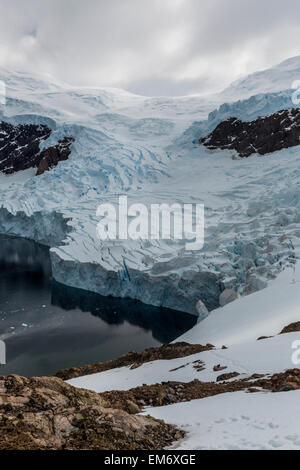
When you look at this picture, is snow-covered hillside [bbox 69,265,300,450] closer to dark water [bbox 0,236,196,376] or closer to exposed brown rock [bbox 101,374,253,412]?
exposed brown rock [bbox 101,374,253,412]

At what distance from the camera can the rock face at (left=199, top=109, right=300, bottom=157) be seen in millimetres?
31987

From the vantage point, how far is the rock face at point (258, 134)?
1259 inches

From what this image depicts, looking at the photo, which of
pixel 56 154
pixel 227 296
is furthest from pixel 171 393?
pixel 56 154

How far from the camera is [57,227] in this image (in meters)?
28.2

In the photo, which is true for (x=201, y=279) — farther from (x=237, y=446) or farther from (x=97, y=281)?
(x=237, y=446)

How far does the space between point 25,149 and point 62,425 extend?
Answer: 5348cm

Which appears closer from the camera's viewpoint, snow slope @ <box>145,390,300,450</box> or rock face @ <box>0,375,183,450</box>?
rock face @ <box>0,375,183,450</box>

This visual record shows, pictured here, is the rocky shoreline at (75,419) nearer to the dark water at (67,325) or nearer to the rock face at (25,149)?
the dark water at (67,325)

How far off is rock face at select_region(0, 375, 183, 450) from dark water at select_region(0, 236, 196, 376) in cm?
922

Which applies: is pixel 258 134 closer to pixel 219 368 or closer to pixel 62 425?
pixel 219 368

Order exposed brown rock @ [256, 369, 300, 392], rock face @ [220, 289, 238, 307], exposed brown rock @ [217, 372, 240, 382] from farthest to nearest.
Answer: rock face @ [220, 289, 238, 307]
exposed brown rock @ [217, 372, 240, 382]
exposed brown rock @ [256, 369, 300, 392]

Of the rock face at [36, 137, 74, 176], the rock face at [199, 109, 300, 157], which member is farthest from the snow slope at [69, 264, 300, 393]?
the rock face at [36, 137, 74, 176]

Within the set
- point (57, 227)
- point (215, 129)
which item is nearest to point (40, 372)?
point (57, 227)

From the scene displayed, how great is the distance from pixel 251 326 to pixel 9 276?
17999mm
